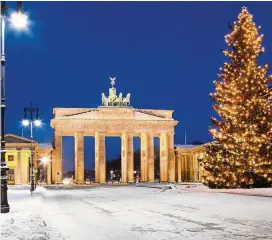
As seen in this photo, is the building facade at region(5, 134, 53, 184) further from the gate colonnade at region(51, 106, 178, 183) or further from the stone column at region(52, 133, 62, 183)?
the gate colonnade at region(51, 106, 178, 183)

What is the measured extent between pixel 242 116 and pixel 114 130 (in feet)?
191

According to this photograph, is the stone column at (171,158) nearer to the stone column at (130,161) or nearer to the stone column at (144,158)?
the stone column at (144,158)

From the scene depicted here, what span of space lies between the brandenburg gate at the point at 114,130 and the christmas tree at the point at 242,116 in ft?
182

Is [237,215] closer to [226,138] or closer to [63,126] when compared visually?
[226,138]

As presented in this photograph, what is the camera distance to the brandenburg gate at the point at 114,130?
94.9 m

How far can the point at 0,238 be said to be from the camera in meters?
12.1

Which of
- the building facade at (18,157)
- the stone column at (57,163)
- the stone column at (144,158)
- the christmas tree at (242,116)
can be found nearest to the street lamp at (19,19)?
the christmas tree at (242,116)

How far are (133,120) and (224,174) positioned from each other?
5743 centimetres

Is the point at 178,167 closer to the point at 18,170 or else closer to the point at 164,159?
the point at 164,159

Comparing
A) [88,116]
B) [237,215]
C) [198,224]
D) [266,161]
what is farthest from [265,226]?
[88,116]

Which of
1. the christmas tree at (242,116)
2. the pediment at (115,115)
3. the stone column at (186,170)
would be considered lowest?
the stone column at (186,170)

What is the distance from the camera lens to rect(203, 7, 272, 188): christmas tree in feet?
128

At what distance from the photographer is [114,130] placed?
96.4 metres

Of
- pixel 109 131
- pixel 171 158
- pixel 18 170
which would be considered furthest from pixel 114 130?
pixel 18 170
